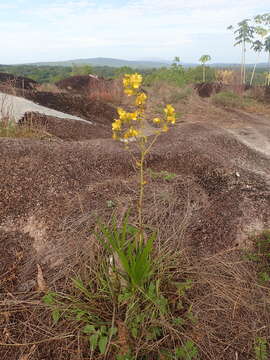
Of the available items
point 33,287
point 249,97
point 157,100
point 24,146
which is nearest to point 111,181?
point 24,146

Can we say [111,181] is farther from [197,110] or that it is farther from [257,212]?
[197,110]

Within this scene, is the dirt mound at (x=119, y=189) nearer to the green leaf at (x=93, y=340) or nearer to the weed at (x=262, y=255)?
the weed at (x=262, y=255)

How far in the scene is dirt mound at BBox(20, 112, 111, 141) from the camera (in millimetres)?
5039

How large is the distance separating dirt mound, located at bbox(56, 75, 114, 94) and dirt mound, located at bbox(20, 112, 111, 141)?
5151 mm

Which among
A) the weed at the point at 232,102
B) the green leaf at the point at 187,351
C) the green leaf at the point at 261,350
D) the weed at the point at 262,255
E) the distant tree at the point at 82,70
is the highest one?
the distant tree at the point at 82,70

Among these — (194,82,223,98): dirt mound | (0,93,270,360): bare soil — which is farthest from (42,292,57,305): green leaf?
(194,82,223,98): dirt mound

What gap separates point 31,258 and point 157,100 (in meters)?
8.93

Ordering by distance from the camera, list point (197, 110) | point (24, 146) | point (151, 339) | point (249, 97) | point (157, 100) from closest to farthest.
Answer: point (151, 339) → point (24, 146) → point (197, 110) → point (157, 100) → point (249, 97)

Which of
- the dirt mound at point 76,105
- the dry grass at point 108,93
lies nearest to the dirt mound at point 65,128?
the dirt mound at point 76,105

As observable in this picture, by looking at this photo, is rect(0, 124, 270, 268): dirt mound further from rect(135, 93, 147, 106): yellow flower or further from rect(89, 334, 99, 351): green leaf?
rect(135, 93, 147, 106): yellow flower

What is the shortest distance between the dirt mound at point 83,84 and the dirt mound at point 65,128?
515 centimetres

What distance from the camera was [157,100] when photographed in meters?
9.86

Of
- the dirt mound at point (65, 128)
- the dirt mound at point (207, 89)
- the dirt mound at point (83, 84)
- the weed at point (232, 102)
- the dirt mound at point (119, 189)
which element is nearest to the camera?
the dirt mound at point (119, 189)

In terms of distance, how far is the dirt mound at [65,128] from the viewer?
16.5ft
